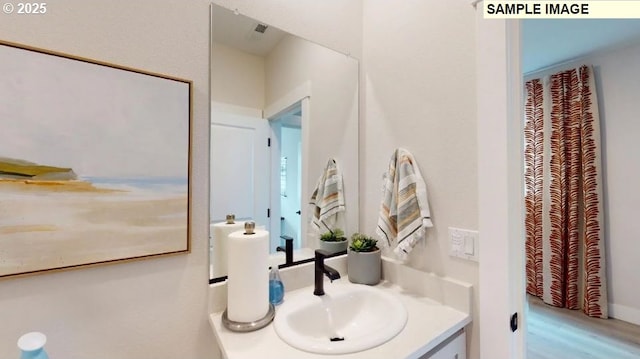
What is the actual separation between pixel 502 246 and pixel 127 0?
A: 56.8 inches

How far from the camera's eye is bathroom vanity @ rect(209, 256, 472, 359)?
0.79m

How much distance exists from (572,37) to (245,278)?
3195 mm

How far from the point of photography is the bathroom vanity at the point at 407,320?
787 mm

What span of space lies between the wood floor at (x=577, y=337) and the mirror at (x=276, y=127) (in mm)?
2065

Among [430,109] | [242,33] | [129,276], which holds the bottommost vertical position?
[129,276]

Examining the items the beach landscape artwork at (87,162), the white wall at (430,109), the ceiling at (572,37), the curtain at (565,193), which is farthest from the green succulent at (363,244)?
the curtain at (565,193)

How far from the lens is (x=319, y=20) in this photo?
1307 mm

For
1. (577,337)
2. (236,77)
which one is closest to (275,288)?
(236,77)

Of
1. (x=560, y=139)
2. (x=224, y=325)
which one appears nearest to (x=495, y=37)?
(x=224, y=325)

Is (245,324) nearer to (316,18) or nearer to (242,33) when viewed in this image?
(242,33)

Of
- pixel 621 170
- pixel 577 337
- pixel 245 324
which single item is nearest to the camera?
pixel 245 324

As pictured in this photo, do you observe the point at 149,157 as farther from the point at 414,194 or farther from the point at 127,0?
the point at 414,194

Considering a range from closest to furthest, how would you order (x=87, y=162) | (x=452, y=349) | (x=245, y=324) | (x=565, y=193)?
(x=87, y=162), (x=245, y=324), (x=452, y=349), (x=565, y=193)

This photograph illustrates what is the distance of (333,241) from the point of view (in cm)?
141
